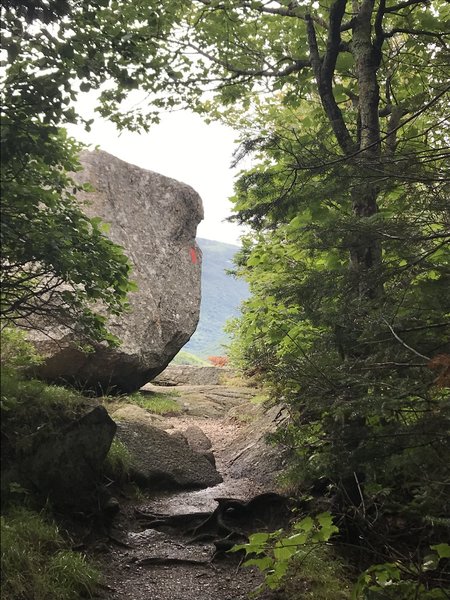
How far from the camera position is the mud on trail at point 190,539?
5.69m

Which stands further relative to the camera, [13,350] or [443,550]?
[13,350]

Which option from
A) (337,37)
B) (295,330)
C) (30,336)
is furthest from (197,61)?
(30,336)

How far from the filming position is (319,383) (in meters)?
3.84

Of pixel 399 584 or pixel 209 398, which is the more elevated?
pixel 399 584

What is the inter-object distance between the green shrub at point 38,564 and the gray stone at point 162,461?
10.3ft

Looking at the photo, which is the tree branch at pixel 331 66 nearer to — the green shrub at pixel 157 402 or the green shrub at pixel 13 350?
the green shrub at pixel 13 350

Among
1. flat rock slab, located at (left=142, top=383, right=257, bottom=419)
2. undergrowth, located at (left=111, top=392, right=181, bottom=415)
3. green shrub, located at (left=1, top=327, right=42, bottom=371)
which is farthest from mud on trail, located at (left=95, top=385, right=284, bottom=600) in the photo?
flat rock slab, located at (left=142, top=383, right=257, bottom=419)

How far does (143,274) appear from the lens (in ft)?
42.7

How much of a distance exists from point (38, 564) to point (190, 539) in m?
2.79

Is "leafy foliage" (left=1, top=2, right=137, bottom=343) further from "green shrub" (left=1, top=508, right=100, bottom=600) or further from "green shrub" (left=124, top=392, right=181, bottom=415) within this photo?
"green shrub" (left=124, top=392, right=181, bottom=415)

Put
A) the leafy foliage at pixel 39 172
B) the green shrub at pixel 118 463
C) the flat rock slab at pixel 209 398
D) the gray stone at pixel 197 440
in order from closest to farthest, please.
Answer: the leafy foliage at pixel 39 172
the green shrub at pixel 118 463
the gray stone at pixel 197 440
the flat rock slab at pixel 209 398

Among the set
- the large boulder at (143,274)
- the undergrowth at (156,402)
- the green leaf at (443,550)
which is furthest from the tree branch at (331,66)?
the undergrowth at (156,402)

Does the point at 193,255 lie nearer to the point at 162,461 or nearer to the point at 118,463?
the point at 162,461

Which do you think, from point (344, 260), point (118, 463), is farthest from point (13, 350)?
point (344, 260)
